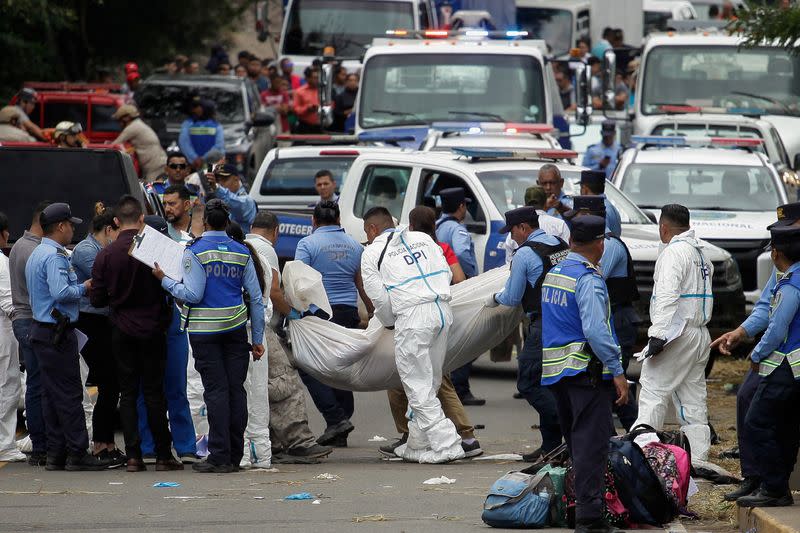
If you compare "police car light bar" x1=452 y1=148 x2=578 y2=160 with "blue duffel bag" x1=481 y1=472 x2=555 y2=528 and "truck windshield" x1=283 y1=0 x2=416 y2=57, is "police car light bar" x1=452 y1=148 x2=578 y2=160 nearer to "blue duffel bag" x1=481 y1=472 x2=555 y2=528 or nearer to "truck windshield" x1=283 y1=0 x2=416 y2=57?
"blue duffel bag" x1=481 y1=472 x2=555 y2=528

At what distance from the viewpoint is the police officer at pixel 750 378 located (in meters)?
9.07

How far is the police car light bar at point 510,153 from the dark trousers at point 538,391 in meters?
5.30

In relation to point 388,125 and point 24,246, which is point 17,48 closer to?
point 388,125

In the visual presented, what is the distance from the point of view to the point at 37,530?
8930mm

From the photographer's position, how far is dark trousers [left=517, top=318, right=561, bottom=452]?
37.0 ft

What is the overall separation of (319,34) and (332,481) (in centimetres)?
2095

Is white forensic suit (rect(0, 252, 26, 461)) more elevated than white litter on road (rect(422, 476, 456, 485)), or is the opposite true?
white forensic suit (rect(0, 252, 26, 461))

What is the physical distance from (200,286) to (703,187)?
8.93 meters

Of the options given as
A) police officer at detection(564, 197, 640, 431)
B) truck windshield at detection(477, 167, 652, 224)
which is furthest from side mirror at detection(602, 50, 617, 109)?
police officer at detection(564, 197, 640, 431)

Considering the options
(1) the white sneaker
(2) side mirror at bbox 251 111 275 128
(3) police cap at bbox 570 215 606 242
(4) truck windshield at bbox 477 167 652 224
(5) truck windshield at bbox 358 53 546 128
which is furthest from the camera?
(2) side mirror at bbox 251 111 275 128

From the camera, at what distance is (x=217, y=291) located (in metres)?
10.8

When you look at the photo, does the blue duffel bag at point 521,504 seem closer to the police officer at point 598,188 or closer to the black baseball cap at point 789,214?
the black baseball cap at point 789,214

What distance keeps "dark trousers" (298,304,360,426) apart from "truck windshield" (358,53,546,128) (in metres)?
8.30

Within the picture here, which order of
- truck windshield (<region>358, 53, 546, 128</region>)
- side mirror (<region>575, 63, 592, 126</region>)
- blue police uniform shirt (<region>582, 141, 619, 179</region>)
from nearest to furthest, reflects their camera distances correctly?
truck windshield (<region>358, 53, 546, 128</region>) < side mirror (<region>575, 63, 592, 126</region>) < blue police uniform shirt (<region>582, 141, 619, 179</region>)
